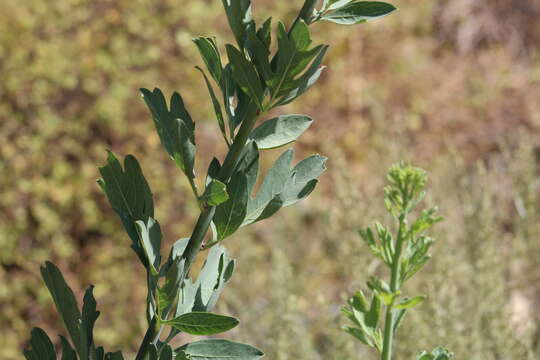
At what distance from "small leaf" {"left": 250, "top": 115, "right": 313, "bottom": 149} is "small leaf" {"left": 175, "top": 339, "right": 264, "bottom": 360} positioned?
221mm

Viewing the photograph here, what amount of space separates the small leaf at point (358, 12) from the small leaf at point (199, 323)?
0.34 metres

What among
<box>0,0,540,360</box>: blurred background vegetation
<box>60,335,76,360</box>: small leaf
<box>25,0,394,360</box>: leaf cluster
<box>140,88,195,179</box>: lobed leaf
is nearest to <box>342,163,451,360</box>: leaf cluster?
<box>25,0,394,360</box>: leaf cluster

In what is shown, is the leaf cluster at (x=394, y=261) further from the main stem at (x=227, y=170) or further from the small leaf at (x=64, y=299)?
the small leaf at (x=64, y=299)

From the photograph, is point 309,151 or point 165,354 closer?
point 165,354

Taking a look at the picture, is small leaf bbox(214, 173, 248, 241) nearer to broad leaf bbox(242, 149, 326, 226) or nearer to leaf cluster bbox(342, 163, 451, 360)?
broad leaf bbox(242, 149, 326, 226)

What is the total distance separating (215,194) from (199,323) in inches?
5.6

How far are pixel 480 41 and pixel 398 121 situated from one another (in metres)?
4.37

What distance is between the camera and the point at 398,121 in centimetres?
235

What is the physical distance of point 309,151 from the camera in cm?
518

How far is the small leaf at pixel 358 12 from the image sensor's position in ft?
2.67

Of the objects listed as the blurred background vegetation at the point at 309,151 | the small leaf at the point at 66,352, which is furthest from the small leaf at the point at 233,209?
the blurred background vegetation at the point at 309,151

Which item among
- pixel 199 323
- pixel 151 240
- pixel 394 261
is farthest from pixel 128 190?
pixel 394 261

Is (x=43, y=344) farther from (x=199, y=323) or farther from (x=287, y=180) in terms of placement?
(x=287, y=180)

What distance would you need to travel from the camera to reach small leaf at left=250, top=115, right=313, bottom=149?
2.77 feet
